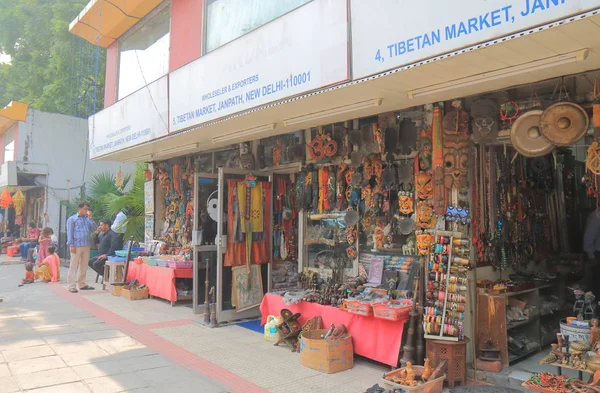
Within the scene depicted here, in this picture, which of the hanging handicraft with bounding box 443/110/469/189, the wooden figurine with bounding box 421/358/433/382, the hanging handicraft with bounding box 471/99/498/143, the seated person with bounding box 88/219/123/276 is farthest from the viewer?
the seated person with bounding box 88/219/123/276

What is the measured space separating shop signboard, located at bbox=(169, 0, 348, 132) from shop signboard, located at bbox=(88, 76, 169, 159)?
2.29 feet

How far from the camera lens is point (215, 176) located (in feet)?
26.3

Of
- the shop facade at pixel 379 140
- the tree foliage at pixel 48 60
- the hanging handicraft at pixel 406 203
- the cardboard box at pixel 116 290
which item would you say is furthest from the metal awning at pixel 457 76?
the tree foliage at pixel 48 60

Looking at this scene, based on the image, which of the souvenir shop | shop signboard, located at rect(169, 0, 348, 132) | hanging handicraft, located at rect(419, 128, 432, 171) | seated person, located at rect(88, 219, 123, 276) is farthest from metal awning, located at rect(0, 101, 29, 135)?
hanging handicraft, located at rect(419, 128, 432, 171)

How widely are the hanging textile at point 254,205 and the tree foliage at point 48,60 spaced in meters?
15.4

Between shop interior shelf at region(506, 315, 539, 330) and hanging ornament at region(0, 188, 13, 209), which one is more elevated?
hanging ornament at region(0, 188, 13, 209)

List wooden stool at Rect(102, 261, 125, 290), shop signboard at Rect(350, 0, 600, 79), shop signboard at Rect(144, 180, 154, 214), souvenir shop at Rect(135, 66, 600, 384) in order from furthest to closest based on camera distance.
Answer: shop signboard at Rect(144, 180, 154, 214) < wooden stool at Rect(102, 261, 125, 290) < souvenir shop at Rect(135, 66, 600, 384) < shop signboard at Rect(350, 0, 600, 79)

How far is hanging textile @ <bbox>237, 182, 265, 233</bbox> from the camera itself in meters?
7.39

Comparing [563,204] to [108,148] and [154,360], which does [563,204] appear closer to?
[154,360]

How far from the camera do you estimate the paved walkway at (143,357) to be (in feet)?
15.4

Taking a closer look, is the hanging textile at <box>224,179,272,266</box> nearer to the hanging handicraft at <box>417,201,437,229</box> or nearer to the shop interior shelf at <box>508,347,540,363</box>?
the hanging handicraft at <box>417,201,437,229</box>

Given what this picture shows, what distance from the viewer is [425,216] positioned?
534 centimetres

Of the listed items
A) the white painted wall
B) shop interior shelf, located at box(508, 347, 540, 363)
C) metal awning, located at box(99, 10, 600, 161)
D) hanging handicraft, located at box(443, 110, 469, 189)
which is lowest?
shop interior shelf, located at box(508, 347, 540, 363)

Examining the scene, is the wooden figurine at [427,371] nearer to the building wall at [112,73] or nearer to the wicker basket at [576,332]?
the wicker basket at [576,332]
